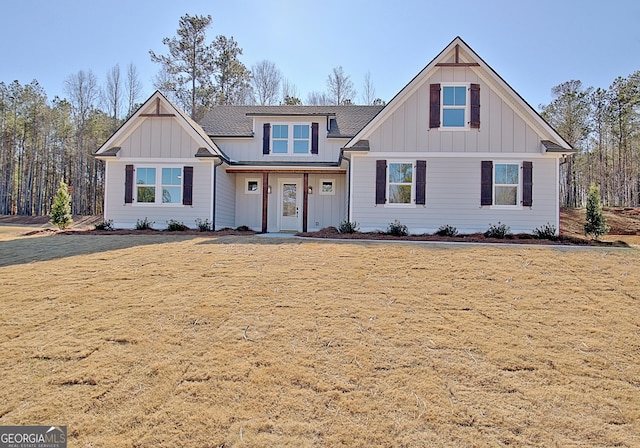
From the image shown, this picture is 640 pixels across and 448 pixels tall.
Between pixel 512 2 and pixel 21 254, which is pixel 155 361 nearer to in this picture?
pixel 21 254

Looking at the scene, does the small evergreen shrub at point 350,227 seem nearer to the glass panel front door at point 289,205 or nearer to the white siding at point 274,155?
the glass panel front door at point 289,205

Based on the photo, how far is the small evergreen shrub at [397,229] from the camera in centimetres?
1204

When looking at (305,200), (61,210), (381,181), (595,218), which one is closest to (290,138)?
(305,200)

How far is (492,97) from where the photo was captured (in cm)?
1248

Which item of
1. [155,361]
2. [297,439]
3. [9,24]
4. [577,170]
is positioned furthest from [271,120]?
[577,170]

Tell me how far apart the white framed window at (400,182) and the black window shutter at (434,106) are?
1616 millimetres

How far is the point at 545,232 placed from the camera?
39.1ft

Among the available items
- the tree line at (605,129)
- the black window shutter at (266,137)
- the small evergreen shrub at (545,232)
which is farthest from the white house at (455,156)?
the tree line at (605,129)

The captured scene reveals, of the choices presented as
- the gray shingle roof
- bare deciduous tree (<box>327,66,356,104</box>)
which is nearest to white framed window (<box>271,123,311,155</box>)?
the gray shingle roof

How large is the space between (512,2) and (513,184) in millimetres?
5779

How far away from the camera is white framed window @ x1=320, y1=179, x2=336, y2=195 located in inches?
628

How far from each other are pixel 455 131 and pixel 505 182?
8.19 ft

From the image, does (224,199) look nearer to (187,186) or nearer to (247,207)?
(247,207)
